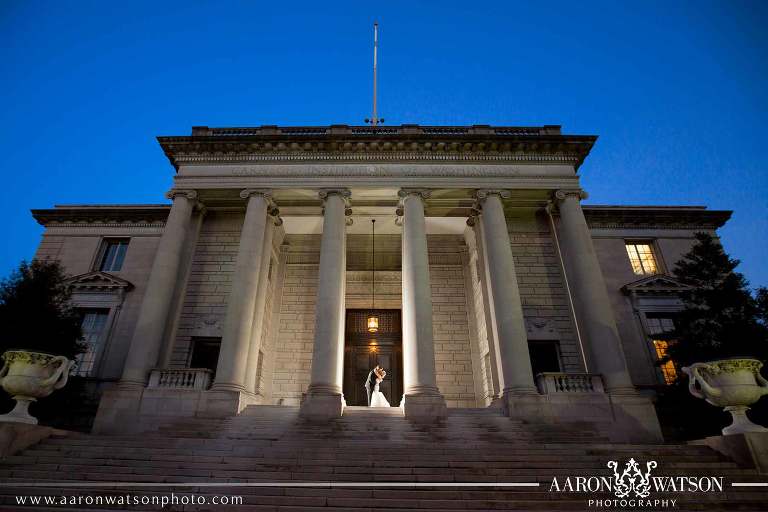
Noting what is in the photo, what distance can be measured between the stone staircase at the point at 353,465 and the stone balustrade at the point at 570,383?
1.45 meters

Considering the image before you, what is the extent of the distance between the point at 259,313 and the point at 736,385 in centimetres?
1565

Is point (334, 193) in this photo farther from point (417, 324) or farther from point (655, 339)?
point (655, 339)

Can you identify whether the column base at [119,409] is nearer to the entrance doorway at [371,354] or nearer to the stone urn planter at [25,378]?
the stone urn planter at [25,378]

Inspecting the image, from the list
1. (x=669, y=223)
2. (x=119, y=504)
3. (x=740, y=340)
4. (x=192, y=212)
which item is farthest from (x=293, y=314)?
(x=669, y=223)

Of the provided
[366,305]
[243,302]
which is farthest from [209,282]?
[366,305]

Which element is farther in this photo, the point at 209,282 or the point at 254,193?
the point at 209,282

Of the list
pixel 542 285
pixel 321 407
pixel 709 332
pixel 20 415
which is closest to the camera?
pixel 20 415

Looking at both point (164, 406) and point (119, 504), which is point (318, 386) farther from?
point (119, 504)

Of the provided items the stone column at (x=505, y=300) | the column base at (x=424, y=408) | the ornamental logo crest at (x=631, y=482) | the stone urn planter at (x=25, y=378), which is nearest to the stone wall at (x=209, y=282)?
the stone urn planter at (x=25, y=378)

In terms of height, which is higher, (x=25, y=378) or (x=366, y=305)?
(x=366, y=305)

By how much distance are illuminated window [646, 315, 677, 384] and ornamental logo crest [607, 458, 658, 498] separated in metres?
10.4

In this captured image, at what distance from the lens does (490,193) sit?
663 inches

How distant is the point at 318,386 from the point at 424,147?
11039 millimetres

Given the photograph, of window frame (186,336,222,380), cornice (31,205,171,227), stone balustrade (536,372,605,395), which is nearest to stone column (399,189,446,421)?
stone balustrade (536,372,605,395)
